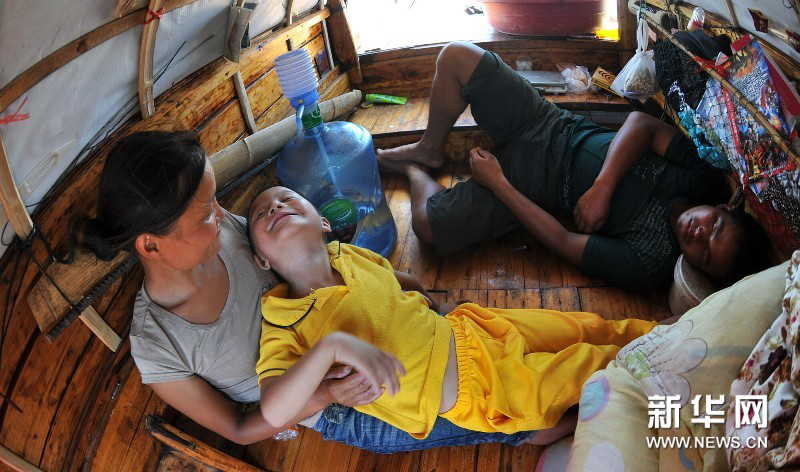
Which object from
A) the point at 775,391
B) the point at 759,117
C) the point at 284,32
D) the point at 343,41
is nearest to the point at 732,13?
the point at 759,117

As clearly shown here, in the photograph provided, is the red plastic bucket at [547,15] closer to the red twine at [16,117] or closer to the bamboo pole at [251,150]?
the bamboo pole at [251,150]

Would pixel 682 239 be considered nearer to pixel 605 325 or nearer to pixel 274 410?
pixel 605 325

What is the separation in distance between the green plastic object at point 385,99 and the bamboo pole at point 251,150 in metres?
0.93

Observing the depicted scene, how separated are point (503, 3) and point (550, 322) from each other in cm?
213

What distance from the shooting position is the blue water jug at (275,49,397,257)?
2.16 metres

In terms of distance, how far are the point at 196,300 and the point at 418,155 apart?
5.23 ft

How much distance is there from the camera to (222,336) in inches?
54.1

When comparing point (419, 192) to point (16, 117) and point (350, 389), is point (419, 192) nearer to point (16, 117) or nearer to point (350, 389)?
point (350, 389)

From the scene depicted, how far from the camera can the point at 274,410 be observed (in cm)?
121

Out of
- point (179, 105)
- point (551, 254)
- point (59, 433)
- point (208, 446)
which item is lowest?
point (551, 254)

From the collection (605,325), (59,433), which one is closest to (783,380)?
(605,325)

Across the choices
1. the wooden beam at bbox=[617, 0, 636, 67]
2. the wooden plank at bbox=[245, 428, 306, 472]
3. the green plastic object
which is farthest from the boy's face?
the wooden beam at bbox=[617, 0, 636, 67]

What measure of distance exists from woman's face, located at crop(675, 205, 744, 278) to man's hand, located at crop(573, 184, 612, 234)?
296 mm

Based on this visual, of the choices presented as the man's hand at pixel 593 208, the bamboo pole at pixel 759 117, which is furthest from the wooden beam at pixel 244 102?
the bamboo pole at pixel 759 117
